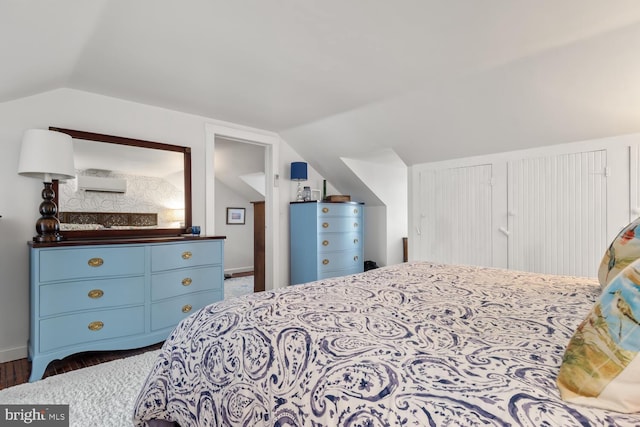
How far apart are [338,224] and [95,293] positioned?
2.56m

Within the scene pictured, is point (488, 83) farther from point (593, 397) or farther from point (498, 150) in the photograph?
point (593, 397)

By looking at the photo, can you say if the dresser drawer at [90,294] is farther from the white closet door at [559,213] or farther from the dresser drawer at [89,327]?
the white closet door at [559,213]

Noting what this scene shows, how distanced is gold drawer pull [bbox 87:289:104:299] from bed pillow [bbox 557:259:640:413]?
8.39 feet

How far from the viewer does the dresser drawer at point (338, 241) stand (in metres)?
3.79

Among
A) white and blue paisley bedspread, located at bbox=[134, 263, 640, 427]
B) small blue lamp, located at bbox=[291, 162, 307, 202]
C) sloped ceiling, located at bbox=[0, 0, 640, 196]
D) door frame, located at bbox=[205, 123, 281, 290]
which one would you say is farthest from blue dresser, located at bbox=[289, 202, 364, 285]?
white and blue paisley bedspread, located at bbox=[134, 263, 640, 427]

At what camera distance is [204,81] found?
246 centimetres

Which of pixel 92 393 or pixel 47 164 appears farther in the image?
pixel 47 164

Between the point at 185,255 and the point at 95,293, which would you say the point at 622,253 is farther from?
the point at 95,293

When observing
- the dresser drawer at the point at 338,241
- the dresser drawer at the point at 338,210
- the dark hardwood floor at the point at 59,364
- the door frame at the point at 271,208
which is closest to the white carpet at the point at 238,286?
the door frame at the point at 271,208

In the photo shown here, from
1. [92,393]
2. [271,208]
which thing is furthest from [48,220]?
[271,208]

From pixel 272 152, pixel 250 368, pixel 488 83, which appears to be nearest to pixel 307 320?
pixel 250 368

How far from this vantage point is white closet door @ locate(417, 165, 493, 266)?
3211mm

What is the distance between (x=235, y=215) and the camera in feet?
19.7

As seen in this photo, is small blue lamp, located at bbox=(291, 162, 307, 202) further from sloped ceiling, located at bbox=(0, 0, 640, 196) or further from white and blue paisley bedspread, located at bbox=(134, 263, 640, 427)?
white and blue paisley bedspread, located at bbox=(134, 263, 640, 427)
